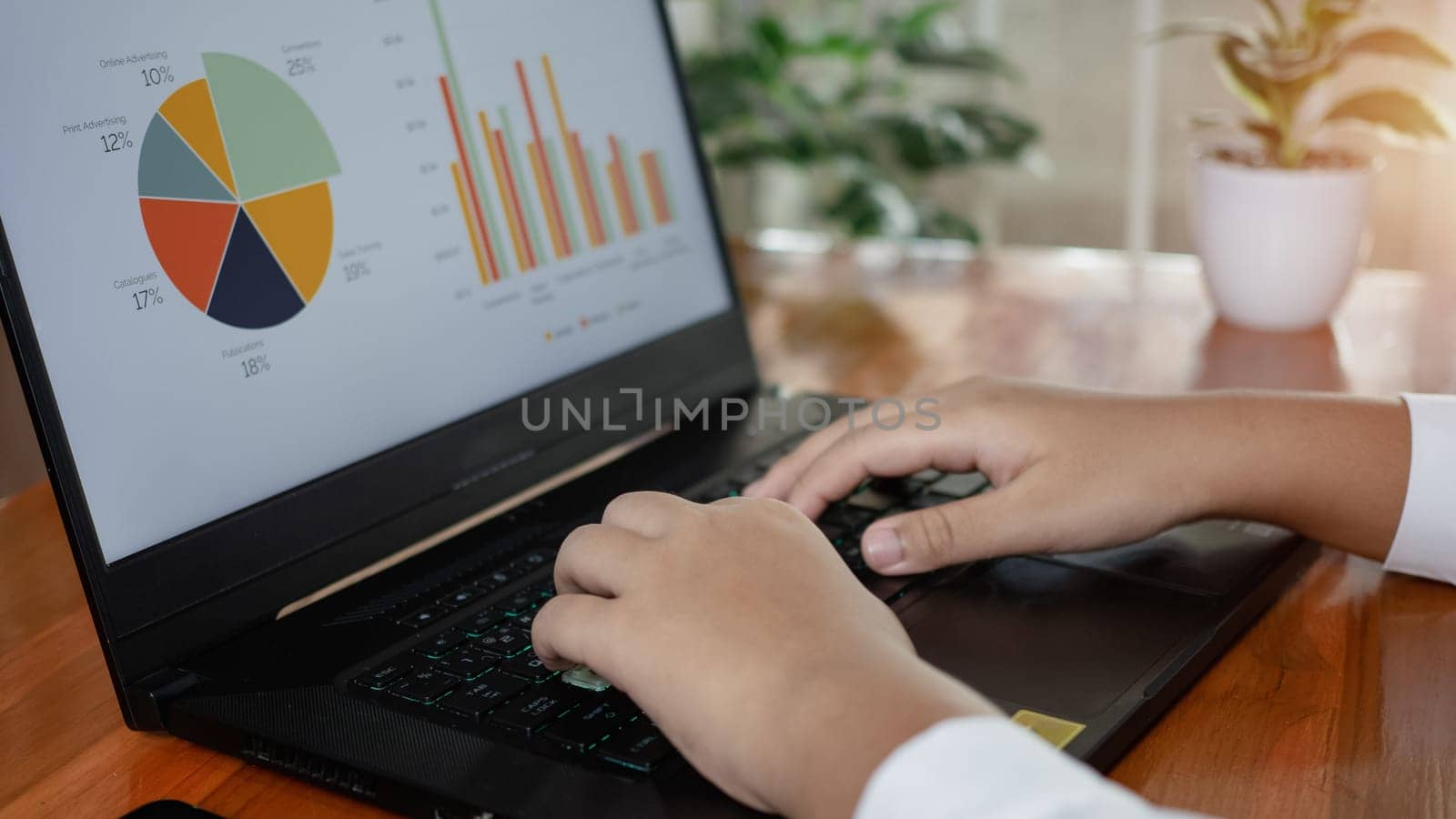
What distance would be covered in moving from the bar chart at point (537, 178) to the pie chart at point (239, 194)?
108mm

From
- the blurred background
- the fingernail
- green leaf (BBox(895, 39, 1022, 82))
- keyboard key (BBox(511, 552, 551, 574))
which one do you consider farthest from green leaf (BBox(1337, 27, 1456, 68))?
green leaf (BBox(895, 39, 1022, 82))

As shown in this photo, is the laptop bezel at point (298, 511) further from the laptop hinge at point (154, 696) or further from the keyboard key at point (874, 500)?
the keyboard key at point (874, 500)

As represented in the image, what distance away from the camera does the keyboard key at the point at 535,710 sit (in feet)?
1.82

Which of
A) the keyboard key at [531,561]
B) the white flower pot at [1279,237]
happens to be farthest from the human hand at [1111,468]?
the white flower pot at [1279,237]

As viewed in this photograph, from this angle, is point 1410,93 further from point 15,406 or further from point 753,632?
point 15,406

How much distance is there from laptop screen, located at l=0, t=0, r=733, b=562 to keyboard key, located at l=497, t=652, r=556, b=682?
174 millimetres

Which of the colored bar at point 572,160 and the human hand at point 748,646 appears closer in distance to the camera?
the human hand at point 748,646

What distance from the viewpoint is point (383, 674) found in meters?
0.61

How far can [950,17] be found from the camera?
328 centimetres

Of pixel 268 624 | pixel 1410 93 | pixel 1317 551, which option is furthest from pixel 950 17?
pixel 268 624

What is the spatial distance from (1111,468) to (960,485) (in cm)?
12

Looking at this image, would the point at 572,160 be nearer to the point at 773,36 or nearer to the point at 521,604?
the point at 521,604

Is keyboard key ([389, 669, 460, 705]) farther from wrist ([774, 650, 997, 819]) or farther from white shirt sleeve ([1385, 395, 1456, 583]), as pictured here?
white shirt sleeve ([1385, 395, 1456, 583])

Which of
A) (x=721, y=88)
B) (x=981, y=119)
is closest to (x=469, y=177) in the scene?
(x=721, y=88)
